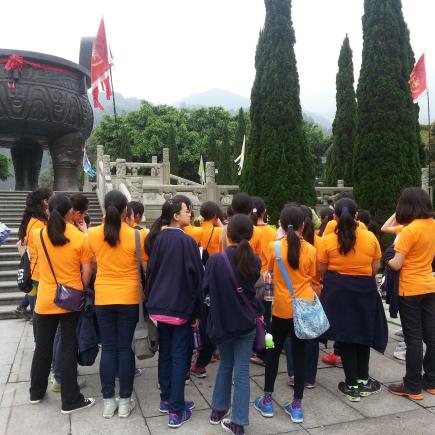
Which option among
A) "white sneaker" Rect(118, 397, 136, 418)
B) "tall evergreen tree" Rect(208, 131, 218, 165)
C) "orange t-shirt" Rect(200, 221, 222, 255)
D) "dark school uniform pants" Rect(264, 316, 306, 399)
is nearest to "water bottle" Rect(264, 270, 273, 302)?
"dark school uniform pants" Rect(264, 316, 306, 399)

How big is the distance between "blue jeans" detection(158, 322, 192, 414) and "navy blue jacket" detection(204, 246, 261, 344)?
1.06 feet

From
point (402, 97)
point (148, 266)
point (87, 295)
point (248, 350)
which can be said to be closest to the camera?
point (248, 350)

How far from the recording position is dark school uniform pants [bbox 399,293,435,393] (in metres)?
3.37

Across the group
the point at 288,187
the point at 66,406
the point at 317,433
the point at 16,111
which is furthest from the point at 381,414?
the point at 16,111

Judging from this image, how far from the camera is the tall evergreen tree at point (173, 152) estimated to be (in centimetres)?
2841

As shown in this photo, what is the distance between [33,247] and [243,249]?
2075mm

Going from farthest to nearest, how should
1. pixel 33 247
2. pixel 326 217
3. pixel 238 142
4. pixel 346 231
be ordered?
pixel 238 142, pixel 326 217, pixel 33 247, pixel 346 231

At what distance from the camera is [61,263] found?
A: 10.3 feet

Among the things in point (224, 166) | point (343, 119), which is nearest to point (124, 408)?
point (343, 119)

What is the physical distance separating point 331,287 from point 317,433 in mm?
1093

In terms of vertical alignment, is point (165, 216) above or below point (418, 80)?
below

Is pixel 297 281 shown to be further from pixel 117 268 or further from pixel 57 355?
pixel 57 355

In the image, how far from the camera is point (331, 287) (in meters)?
3.39

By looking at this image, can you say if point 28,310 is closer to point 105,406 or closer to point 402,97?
point 105,406
